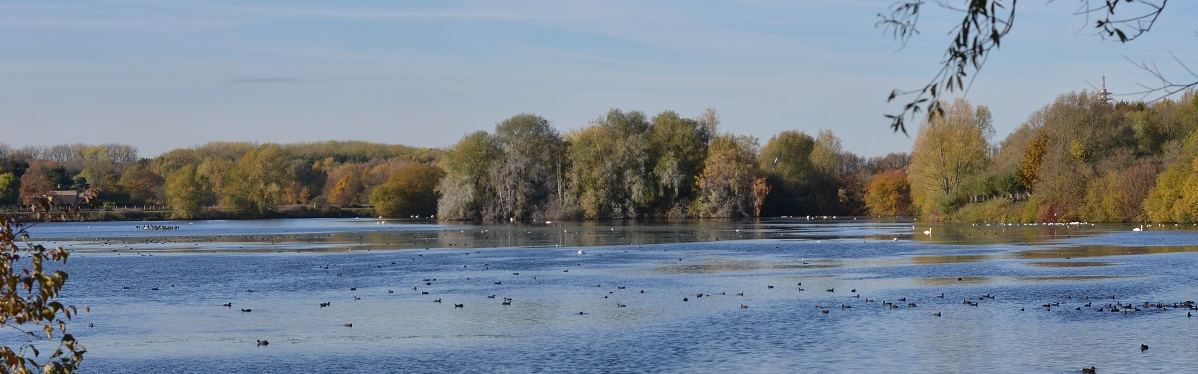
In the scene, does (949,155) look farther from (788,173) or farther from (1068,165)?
(788,173)

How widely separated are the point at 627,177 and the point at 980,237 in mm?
45084

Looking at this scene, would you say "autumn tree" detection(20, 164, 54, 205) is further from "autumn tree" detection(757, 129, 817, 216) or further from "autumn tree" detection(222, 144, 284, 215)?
"autumn tree" detection(757, 129, 817, 216)

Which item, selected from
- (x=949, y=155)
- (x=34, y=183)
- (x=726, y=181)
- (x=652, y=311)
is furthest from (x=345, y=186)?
(x=652, y=311)

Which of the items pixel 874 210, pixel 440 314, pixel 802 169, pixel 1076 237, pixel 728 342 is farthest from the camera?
pixel 802 169

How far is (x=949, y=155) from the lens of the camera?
277 ft

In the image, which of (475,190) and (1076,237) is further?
(475,190)

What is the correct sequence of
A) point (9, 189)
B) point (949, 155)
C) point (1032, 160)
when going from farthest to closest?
point (9, 189) < point (949, 155) < point (1032, 160)

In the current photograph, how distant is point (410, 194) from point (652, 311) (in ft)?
319

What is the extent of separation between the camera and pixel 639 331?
69.3 ft

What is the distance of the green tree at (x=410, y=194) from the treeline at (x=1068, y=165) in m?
52.0

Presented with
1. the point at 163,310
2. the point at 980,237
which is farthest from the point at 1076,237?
the point at 163,310

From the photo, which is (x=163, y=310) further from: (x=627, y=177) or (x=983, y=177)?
(x=627, y=177)

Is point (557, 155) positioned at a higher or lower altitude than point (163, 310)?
higher

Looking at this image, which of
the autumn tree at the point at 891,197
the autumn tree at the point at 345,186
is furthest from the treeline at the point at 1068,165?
the autumn tree at the point at 345,186
